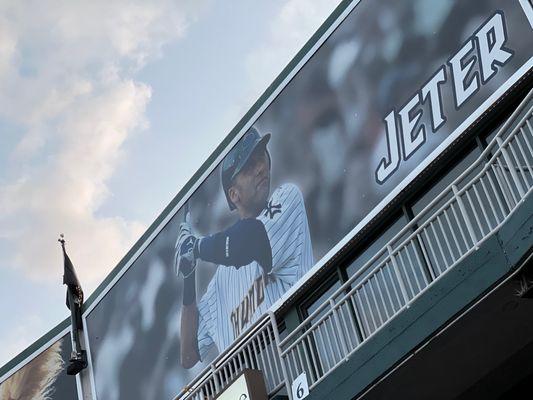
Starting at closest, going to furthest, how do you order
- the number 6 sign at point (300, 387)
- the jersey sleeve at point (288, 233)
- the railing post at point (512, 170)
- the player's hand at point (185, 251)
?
the railing post at point (512, 170)
the number 6 sign at point (300, 387)
the jersey sleeve at point (288, 233)
the player's hand at point (185, 251)

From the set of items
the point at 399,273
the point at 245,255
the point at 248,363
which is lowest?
the point at 399,273

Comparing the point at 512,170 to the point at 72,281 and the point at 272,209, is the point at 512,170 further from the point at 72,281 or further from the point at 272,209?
the point at 72,281

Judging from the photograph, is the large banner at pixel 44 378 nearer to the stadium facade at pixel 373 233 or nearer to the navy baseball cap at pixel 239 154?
the stadium facade at pixel 373 233

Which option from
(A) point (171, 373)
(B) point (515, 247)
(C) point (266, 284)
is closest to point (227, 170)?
(C) point (266, 284)

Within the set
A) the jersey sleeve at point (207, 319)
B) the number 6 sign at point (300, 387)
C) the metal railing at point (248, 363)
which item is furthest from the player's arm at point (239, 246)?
the number 6 sign at point (300, 387)

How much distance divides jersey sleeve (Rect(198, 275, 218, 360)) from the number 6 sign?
6.07 metres

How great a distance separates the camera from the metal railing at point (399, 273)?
12773mm

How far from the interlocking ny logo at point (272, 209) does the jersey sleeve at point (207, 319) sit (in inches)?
90.8

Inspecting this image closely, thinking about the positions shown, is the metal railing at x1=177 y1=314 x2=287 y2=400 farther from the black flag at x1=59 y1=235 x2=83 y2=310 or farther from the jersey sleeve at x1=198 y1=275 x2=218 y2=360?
the black flag at x1=59 y1=235 x2=83 y2=310

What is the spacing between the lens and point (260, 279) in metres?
19.9

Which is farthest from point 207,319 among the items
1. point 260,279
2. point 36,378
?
point 36,378

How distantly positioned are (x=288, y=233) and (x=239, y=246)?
1.91m

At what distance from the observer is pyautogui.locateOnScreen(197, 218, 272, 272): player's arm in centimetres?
2014

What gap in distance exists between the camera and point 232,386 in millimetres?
15938
